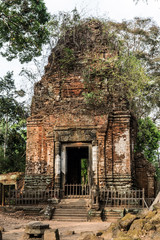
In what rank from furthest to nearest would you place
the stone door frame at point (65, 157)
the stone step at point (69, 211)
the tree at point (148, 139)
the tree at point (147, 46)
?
the tree at point (147, 46)
the tree at point (148, 139)
the stone door frame at point (65, 157)
the stone step at point (69, 211)

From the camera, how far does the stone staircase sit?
10.7m

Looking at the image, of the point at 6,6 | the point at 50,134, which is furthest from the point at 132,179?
the point at 6,6

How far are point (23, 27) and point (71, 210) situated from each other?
21.4 feet

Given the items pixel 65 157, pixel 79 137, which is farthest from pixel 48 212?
pixel 79 137

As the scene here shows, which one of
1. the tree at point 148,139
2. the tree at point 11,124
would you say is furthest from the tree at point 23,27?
the tree at point 11,124

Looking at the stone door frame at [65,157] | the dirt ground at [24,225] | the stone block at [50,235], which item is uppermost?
the stone door frame at [65,157]

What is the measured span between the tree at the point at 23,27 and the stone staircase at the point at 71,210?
18.4ft

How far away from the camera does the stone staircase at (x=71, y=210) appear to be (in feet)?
35.0

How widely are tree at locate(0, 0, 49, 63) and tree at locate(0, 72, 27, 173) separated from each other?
11.2 m

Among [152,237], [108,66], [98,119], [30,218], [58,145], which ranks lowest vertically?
[30,218]

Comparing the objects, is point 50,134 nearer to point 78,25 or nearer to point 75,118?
point 75,118

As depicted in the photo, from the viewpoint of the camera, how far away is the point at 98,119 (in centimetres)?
1259

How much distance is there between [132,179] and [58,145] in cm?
332

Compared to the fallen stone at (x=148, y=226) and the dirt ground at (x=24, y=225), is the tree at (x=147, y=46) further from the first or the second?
the fallen stone at (x=148, y=226)
